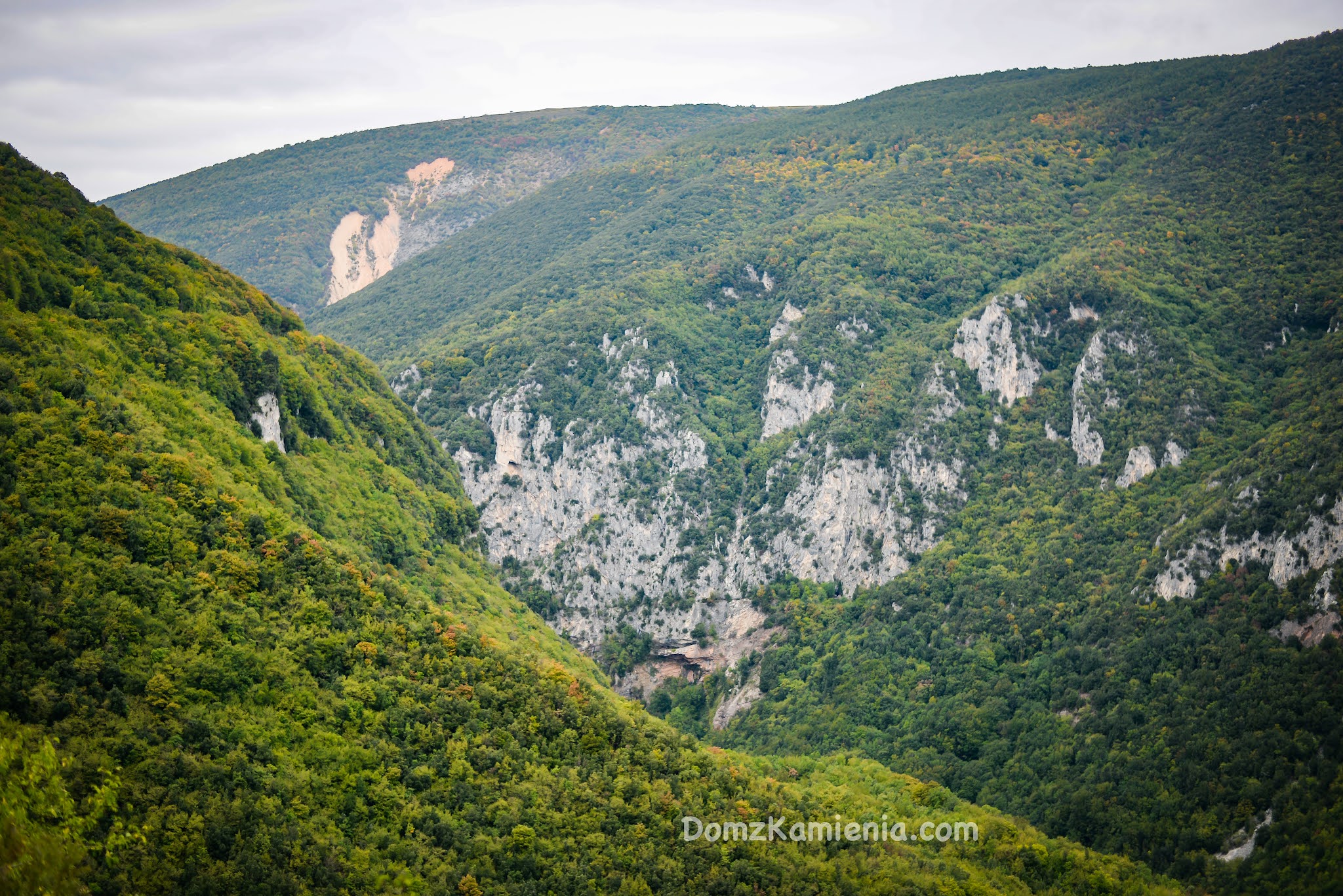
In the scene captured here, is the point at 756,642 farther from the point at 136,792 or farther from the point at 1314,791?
the point at 136,792

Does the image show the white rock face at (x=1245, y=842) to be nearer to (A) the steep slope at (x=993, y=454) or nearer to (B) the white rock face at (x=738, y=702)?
(A) the steep slope at (x=993, y=454)

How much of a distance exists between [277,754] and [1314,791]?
234 feet

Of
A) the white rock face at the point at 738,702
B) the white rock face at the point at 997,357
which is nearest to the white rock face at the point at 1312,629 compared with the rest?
the white rock face at the point at 738,702

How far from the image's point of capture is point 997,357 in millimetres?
138625

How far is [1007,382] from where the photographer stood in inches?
5428

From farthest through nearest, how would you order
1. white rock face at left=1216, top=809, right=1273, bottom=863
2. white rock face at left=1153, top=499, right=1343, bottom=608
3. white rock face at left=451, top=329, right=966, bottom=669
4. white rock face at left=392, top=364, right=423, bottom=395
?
white rock face at left=392, top=364, right=423, bottom=395, white rock face at left=451, top=329, right=966, bottom=669, white rock face at left=1153, top=499, right=1343, bottom=608, white rock face at left=1216, top=809, right=1273, bottom=863

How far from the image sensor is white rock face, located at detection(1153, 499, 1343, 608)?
81.6m

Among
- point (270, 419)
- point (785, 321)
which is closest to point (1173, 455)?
point (785, 321)

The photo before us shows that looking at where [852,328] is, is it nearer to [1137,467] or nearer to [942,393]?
[942,393]

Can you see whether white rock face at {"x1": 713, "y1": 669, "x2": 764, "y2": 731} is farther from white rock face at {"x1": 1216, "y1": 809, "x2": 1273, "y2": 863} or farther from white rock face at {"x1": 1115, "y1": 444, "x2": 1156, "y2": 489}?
white rock face at {"x1": 1216, "y1": 809, "x2": 1273, "y2": 863}

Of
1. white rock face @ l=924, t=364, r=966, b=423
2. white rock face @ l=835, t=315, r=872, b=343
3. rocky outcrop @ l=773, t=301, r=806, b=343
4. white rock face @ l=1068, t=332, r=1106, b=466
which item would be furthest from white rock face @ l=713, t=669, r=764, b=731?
rocky outcrop @ l=773, t=301, r=806, b=343

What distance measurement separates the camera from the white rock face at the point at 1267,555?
8156 cm

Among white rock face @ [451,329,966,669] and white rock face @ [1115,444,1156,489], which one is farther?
white rock face @ [451,329,966,669]

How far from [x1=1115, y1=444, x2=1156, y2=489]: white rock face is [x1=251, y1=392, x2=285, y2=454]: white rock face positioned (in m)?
95.0
